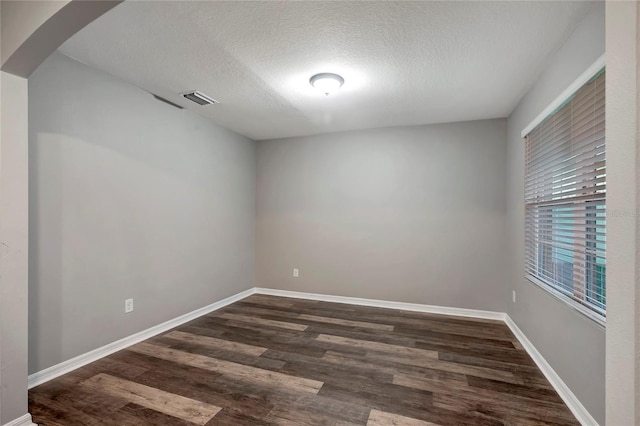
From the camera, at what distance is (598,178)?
162 centimetres

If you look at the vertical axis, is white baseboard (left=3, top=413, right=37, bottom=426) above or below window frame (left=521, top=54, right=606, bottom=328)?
below

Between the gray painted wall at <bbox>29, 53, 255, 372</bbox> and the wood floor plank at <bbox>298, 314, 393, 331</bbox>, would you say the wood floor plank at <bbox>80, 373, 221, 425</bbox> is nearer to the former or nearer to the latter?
the gray painted wall at <bbox>29, 53, 255, 372</bbox>

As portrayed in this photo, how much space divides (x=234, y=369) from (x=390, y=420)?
126 cm

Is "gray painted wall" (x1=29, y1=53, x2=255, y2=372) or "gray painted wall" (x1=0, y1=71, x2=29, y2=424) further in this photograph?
"gray painted wall" (x1=29, y1=53, x2=255, y2=372)

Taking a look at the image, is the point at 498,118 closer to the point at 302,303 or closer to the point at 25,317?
the point at 302,303

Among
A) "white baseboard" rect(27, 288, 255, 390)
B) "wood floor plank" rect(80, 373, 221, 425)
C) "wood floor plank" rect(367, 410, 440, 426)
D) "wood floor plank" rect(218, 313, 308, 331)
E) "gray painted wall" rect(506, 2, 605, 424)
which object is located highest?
"gray painted wall" rect(506, 2, 605, 424)

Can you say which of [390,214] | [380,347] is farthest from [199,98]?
[380,347]

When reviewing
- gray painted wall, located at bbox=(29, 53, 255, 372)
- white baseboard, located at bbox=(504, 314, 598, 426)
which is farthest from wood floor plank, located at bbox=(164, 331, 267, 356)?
white baseboard, located at bbox=(504, 314, 598, 426)

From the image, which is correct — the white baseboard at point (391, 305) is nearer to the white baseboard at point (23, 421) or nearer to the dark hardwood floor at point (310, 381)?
the dark hardwood floor at point (310, 381)

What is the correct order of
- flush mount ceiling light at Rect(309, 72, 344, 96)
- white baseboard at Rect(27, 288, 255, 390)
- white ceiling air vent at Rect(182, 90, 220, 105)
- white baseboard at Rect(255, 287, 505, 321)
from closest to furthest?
white baseboard at Rect(27, 288, 255, 390)
flush mount ceiling light at Rect(309, 72, 344, 96)
white ceiling air vent at Rect(182, 90, 220, 105)
white baseboard at Rect(255, 287, 505, 321)

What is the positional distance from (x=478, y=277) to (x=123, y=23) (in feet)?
14.0

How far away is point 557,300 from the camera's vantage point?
2100mm

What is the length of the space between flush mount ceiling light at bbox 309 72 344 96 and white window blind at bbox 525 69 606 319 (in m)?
Answer: 1.72

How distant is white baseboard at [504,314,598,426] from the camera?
1.70 meters
